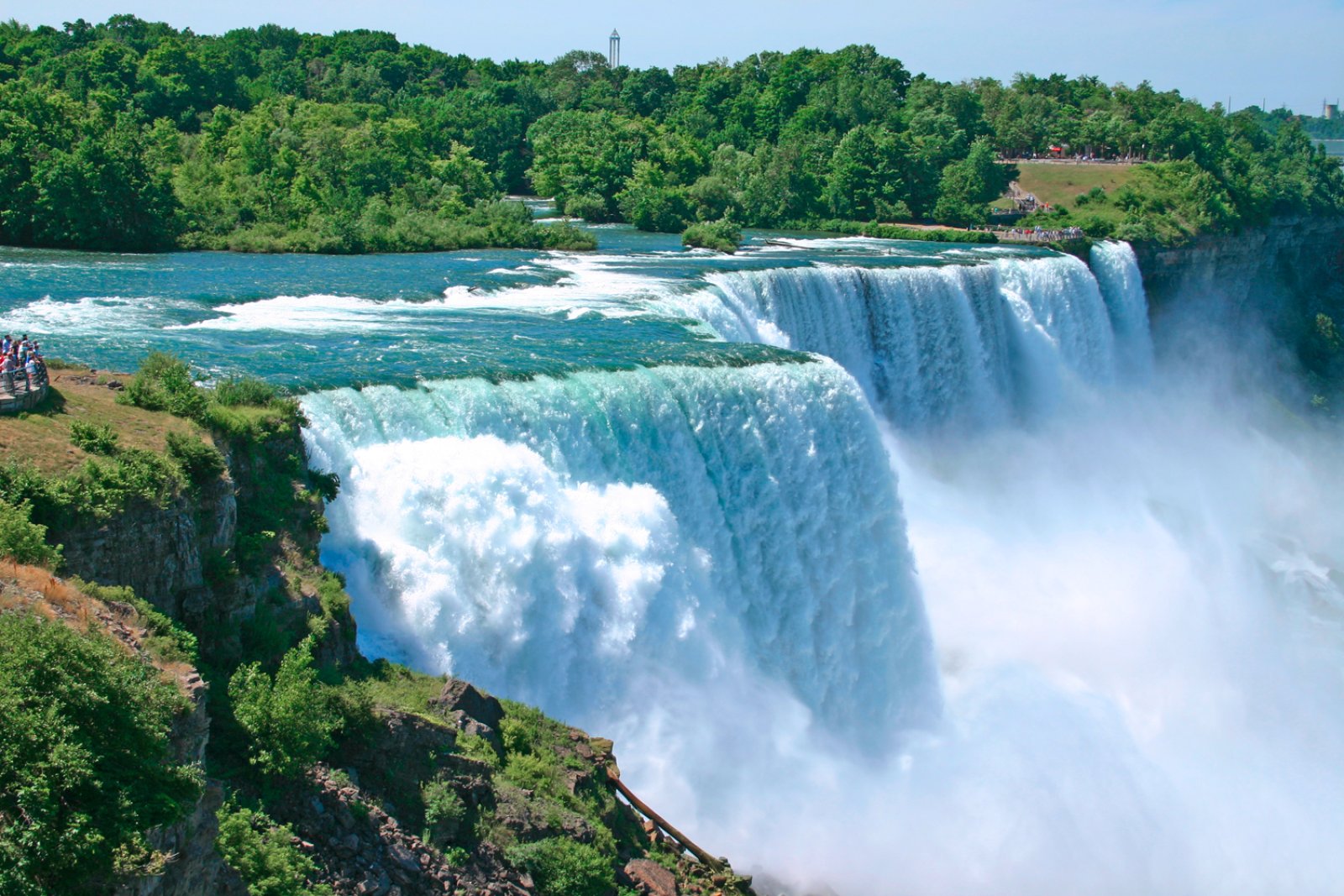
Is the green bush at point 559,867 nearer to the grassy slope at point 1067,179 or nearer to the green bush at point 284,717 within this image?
the green bush at point 284,717

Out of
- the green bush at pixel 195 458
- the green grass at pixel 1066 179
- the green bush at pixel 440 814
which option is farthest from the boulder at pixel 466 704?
the green grass at pixel 1066 179

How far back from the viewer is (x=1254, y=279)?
2104 inches

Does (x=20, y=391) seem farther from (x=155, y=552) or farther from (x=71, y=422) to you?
(x=155, y=552)

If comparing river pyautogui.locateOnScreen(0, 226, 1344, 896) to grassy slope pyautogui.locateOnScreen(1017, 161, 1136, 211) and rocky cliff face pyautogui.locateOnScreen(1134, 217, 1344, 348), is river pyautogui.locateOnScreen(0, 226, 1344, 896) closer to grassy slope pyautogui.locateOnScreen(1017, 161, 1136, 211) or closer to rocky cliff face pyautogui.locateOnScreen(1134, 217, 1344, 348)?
rocky cliff face pyautogui.locateOnScreen(1134, 217, 1344, 348)

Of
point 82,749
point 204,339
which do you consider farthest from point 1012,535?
point 82,749

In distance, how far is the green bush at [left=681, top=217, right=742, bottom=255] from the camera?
41.8 meters

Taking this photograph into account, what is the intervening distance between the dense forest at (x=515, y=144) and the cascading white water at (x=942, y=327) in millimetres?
13501

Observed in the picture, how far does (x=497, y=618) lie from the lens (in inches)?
627

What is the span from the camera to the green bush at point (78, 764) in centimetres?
753

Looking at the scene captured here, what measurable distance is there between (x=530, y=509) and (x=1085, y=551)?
1598 cm

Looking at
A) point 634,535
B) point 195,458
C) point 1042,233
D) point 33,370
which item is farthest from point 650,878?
point 1042,233

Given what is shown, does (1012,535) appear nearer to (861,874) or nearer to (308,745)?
(861,874)

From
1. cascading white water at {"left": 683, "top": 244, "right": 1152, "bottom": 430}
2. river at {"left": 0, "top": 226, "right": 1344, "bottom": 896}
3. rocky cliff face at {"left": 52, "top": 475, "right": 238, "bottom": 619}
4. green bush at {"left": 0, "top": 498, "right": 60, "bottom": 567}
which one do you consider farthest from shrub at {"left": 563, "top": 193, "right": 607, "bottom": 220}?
green bush at {"left": 0, "top": 498, "right": 60, "bottom": 567}

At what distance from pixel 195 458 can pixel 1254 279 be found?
51015 mm
